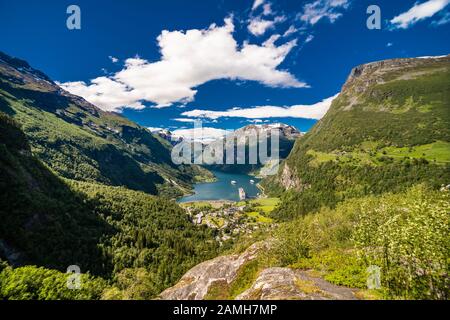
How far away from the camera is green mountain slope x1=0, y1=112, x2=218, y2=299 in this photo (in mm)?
109375

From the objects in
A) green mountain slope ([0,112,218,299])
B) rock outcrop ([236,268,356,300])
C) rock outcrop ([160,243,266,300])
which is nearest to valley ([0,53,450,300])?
rock outcrop ([236,268,356,300])

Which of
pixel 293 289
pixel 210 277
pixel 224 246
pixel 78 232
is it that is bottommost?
pixel 224 246

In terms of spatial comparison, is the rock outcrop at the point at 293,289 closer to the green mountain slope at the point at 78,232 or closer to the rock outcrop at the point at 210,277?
the rock outcrop at the point at 210,277

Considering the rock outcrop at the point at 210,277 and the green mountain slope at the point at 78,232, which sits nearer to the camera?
the rock outcrop at the point at 210,277

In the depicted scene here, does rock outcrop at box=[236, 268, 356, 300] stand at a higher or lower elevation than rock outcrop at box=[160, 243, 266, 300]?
higher

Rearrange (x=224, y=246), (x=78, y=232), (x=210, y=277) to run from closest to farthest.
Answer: (x=210, y=277) → (x=78, y=232) → (x=224, y=246)

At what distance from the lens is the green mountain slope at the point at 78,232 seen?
109 meters

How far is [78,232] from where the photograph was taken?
139 m

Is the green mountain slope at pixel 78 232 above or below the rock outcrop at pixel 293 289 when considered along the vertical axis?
below

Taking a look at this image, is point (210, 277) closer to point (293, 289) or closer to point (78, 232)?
point (293, 289)

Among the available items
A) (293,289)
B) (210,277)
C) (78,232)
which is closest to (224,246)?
(78,232)

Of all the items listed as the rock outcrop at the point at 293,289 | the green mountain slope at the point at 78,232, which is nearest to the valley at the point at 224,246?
the rock outcrop at the point at 293,289

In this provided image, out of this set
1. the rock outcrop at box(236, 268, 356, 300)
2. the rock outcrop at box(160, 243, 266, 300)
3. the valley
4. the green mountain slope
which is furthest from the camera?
the green mountain slope

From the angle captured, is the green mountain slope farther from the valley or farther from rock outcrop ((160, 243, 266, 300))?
rock outcrop ((160, 243, 266, 300))
